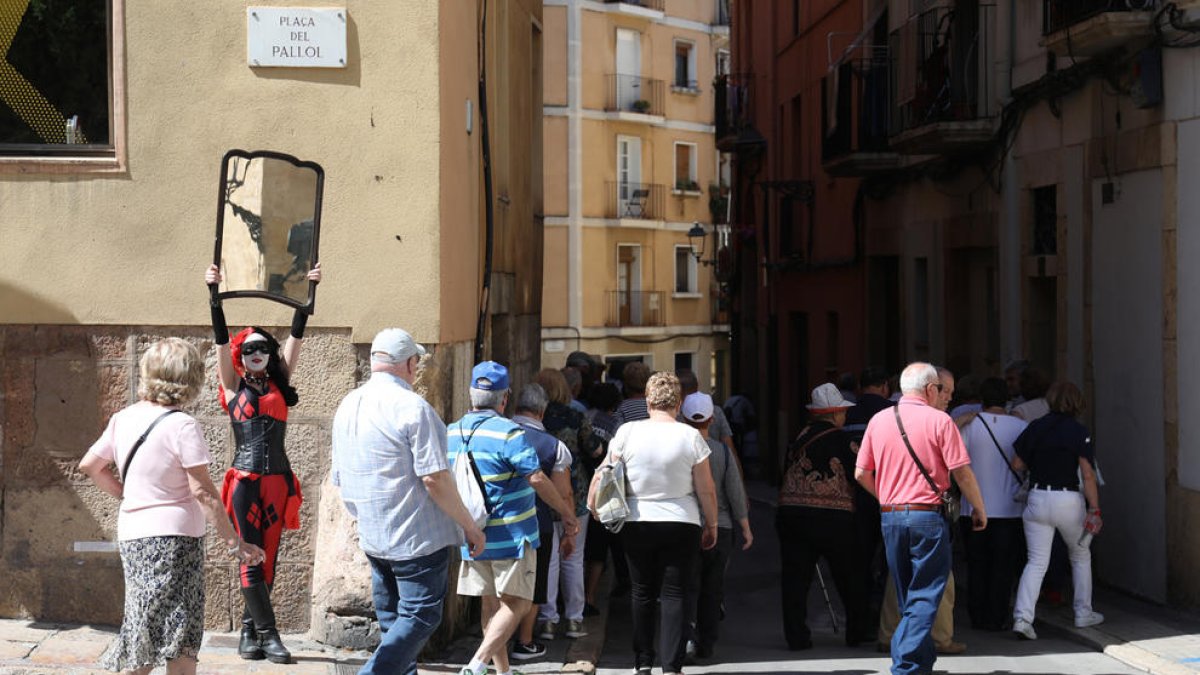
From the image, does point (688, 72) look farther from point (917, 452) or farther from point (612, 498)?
point (612, 498)

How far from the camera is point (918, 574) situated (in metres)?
8.89

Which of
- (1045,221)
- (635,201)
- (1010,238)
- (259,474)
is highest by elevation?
(635,201)

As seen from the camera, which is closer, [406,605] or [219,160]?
[406,605]

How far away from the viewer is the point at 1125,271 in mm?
13219

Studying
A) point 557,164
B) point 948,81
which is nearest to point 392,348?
point 948,81

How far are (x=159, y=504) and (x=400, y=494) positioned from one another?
105cm

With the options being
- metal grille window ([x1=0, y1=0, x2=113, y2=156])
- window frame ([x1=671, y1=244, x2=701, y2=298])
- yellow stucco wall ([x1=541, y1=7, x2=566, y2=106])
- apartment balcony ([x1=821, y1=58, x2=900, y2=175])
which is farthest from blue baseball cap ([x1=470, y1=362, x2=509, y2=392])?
window frame ([x1=671, y1=244, x2=701, y2=298])

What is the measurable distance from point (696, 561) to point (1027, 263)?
7998 mm

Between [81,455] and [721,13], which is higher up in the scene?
[721,13]

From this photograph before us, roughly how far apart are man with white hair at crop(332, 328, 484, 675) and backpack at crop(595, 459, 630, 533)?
1.45 meters

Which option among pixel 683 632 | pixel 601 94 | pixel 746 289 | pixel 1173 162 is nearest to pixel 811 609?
pixel 683 632

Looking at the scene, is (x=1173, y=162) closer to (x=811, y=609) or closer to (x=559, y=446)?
(x=811, y=609)

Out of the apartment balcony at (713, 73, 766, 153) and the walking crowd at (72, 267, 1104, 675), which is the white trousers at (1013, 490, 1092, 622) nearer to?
the walking crowd at (72, 267, 1104, 675)

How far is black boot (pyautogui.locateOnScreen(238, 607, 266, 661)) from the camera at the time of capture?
8758mm
